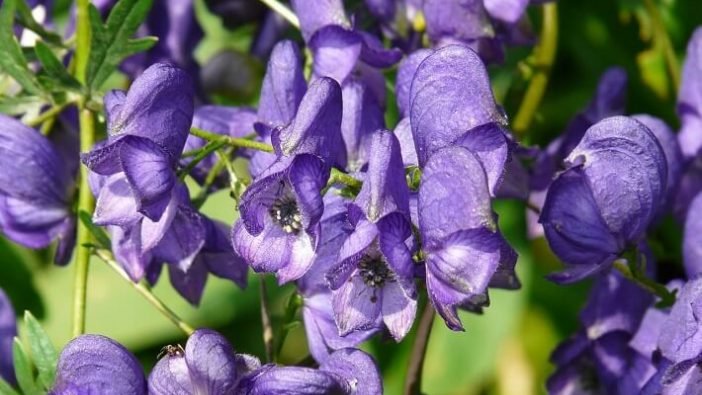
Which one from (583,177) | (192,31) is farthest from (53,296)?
(583,177)

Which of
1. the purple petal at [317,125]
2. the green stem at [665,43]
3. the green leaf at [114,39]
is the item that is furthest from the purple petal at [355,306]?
the green stem at [665,43]

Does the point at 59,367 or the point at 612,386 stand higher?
the point at 59,367

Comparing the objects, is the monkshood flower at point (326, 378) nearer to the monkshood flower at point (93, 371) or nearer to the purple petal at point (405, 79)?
the monkshood flower at point (93, 371)

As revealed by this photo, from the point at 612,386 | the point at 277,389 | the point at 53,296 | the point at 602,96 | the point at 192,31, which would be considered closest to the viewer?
the point at 277,389

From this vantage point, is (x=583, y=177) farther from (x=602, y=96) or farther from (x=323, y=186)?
(x=602, y=96)

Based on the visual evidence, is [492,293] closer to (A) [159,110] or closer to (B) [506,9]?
(B) [506,9]

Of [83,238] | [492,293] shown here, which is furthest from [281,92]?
[492,293]

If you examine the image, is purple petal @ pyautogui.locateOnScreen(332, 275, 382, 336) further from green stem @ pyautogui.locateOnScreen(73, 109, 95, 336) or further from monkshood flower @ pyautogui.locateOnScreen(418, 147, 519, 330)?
green stem @ pyautogui.locateOnScreen(73, 109, 95, 336)
